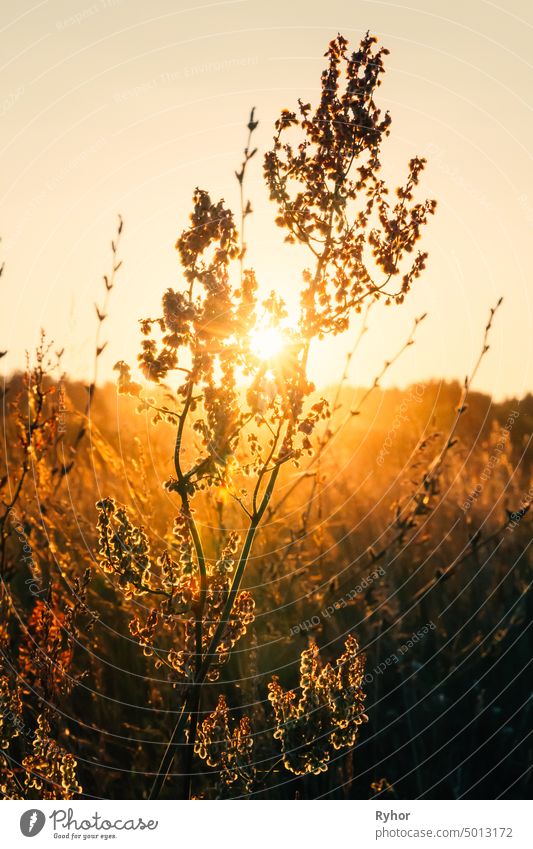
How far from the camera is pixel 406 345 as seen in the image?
3.44 metres

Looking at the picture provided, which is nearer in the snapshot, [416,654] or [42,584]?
[42,584]

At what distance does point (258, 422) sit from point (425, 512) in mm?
1385

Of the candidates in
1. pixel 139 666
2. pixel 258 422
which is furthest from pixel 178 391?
pixel 139 666

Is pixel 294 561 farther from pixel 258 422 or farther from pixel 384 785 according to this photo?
pixel 258 422

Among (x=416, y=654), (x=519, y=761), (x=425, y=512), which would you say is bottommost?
(x=519, y=761)
